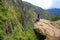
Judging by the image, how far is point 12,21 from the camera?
45.2 feet

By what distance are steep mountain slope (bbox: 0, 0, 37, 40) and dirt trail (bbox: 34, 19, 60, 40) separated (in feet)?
11.2

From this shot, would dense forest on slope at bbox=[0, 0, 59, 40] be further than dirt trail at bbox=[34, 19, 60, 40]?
No

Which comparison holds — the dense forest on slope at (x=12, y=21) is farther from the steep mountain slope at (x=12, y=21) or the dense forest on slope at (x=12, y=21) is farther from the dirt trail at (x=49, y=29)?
the dirt trail at (x=49, y=29)

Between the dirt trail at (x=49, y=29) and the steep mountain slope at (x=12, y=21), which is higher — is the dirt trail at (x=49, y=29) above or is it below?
below

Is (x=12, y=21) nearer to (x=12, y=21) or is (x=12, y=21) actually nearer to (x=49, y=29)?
(x=12, y=21)

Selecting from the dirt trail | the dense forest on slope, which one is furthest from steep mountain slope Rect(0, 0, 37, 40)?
the dirt trail

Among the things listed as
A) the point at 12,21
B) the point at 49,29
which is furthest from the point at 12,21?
the point at 49,29

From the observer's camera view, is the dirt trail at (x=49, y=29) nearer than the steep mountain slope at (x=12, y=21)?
No

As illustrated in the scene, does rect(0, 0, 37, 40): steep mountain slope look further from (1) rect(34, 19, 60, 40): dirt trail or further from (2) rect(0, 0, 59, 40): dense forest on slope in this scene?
(1) rect(34, 19, 60, 40): dirt trail

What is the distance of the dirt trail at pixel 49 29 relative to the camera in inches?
782

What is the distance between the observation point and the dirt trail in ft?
65.2

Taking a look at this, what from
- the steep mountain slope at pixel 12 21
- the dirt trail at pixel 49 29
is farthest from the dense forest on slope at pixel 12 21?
the dirt trail at pixel 49 29

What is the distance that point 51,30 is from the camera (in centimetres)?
2173

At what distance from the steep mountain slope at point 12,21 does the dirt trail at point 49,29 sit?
134 inches
